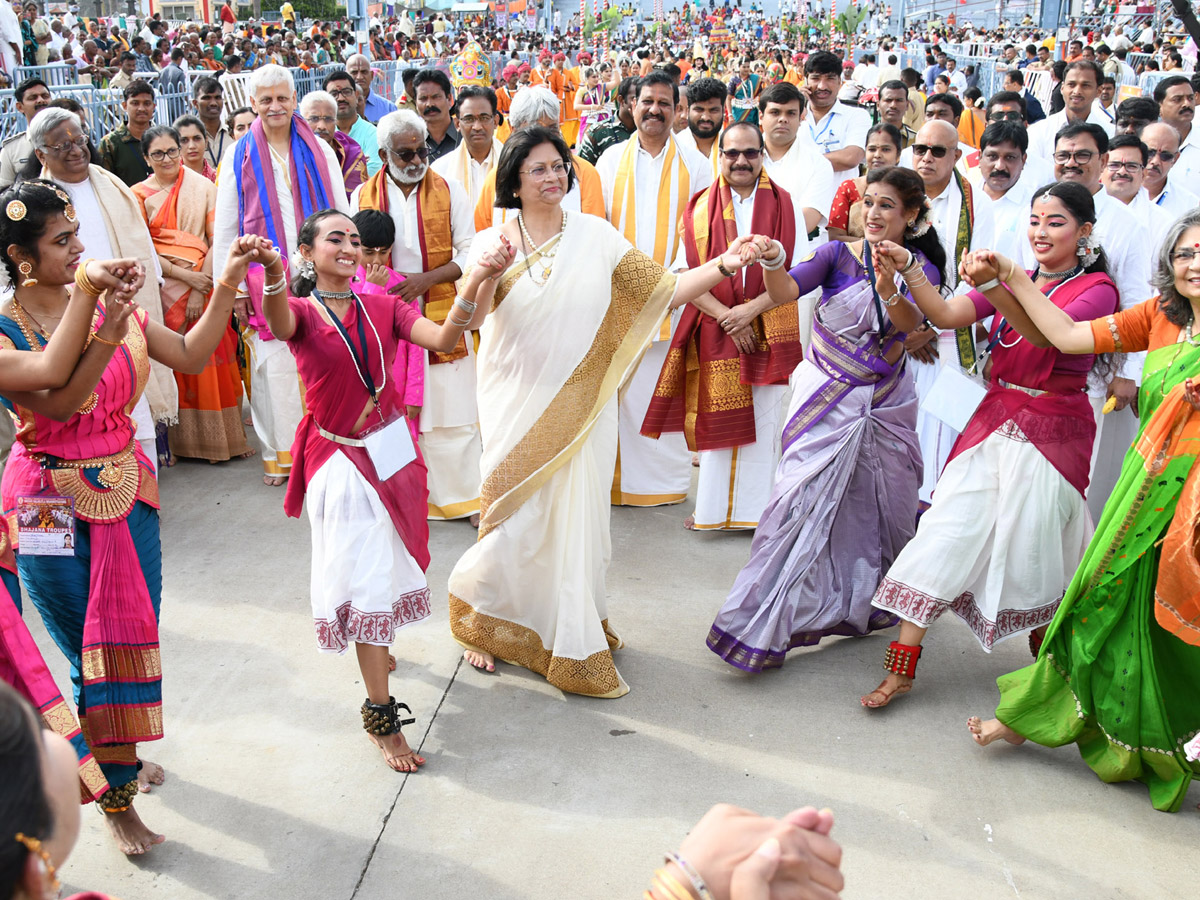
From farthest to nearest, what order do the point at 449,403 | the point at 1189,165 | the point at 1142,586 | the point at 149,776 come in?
the point at 1189,165 < the point at 449,403 < the point at 149,776 < the point at 1142,586

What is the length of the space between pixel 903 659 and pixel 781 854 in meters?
2.29

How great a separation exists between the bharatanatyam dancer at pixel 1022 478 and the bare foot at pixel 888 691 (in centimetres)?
19

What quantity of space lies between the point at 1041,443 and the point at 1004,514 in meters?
0.24

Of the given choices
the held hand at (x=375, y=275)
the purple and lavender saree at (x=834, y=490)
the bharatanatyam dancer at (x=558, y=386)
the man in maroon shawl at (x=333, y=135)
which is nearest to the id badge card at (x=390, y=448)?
the bharatanatyam dancer at (x=558, y=386)

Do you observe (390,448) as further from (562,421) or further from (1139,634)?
(1139,634)

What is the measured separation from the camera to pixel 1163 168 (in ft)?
17.9

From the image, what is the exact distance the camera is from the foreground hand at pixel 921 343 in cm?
389

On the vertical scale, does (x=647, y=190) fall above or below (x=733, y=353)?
above

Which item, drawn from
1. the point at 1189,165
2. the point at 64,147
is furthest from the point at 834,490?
the point at 1189,165

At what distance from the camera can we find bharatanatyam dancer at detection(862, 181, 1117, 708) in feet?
10.5

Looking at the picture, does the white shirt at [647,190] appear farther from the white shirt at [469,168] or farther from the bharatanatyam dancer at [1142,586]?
the bharatanatyam dancer at [1142,586]

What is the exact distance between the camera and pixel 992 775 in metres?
3.10

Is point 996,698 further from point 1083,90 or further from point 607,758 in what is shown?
point 1083,90

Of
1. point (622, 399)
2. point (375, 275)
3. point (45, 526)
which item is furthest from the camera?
point (622, 399)
